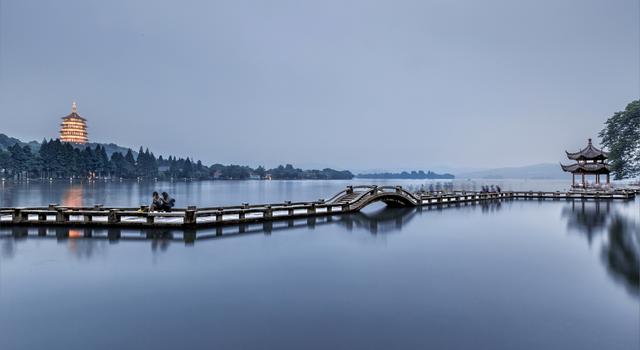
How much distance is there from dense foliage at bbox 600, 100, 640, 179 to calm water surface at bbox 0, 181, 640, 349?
5709 cm

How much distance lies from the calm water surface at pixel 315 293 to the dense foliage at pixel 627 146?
57.1 meters

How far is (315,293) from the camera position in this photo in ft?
26.9

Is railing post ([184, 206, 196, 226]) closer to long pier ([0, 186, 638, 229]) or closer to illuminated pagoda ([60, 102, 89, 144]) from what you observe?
long pier ([0, 186, 638, 229])

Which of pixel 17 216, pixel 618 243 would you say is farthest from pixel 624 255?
pixel 17 216

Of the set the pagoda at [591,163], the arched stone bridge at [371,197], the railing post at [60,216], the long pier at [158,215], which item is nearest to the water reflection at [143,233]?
the long pier at [158,215]

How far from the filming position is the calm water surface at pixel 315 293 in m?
5.89

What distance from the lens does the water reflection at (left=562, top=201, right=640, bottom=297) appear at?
31.9 feet

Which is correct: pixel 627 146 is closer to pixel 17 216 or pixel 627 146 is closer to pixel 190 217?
pixel 190 217

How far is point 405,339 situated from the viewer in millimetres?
5820

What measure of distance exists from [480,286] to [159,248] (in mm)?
9965

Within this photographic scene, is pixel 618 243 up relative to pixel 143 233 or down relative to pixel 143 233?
down

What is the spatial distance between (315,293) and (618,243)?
1335cm

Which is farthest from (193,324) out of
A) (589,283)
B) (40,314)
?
(589,283)

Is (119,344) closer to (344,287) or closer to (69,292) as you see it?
→ (69,292)
